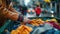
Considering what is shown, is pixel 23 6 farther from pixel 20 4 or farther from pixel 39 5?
pixel 39 5

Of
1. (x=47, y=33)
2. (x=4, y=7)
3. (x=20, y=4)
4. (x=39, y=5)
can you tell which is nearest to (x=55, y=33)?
(x=47, y=33)

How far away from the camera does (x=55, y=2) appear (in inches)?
100

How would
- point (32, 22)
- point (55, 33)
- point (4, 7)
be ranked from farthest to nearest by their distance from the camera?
point (32, 22) → point (4, 7) → point (55, 33)

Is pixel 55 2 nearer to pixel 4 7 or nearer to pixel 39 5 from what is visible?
pixel 39 5

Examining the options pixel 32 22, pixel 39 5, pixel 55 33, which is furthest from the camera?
pixel 39 5

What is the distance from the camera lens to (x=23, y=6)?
2.01m

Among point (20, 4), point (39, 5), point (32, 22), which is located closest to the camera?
point (32, 22)

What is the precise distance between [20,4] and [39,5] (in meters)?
0.58

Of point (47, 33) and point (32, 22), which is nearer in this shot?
point (47, 33)

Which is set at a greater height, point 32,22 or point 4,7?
point 4,7

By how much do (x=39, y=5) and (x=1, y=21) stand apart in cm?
152

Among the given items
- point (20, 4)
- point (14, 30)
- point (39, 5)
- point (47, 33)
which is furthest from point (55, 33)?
point (39, 5)

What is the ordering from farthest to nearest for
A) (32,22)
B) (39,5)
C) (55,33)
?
(39,5) → (32,22) → (55,33)

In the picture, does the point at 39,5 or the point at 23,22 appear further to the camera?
the point at 39,5
